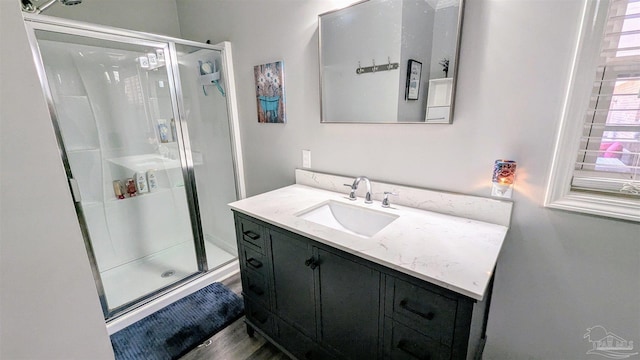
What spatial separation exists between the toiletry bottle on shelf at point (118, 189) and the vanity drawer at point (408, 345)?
2.47 m

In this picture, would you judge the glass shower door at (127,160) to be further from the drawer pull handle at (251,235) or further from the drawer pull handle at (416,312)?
the drawer pull handle at (416,312)

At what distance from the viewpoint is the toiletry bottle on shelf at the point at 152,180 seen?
95.8 inches

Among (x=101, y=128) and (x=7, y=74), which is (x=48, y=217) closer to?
(x=7, y=74)

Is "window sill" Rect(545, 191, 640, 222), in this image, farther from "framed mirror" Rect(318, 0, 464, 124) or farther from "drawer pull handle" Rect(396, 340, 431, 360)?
"drawer pull handle" Rect(396, 340, 431, 360)

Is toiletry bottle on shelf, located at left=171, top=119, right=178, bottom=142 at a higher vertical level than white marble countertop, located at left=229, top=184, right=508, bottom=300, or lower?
higher

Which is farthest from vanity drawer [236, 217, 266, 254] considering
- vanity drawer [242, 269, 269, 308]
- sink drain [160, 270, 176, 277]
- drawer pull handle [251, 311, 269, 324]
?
sink drain [160, 270, 176, 277]

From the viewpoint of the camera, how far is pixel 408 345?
97 centimetres

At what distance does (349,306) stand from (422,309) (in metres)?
0.32

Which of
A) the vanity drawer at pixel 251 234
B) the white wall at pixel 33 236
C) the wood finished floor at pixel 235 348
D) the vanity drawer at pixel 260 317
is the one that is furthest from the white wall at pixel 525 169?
the white wall at pixel 33 236

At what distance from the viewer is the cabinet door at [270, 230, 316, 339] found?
124 centimetres

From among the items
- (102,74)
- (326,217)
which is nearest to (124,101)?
(102,74)

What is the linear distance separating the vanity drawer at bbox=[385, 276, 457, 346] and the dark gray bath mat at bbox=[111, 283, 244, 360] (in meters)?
1.34

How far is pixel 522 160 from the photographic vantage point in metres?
1.14

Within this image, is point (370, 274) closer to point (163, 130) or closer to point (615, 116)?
point (615, 116)
